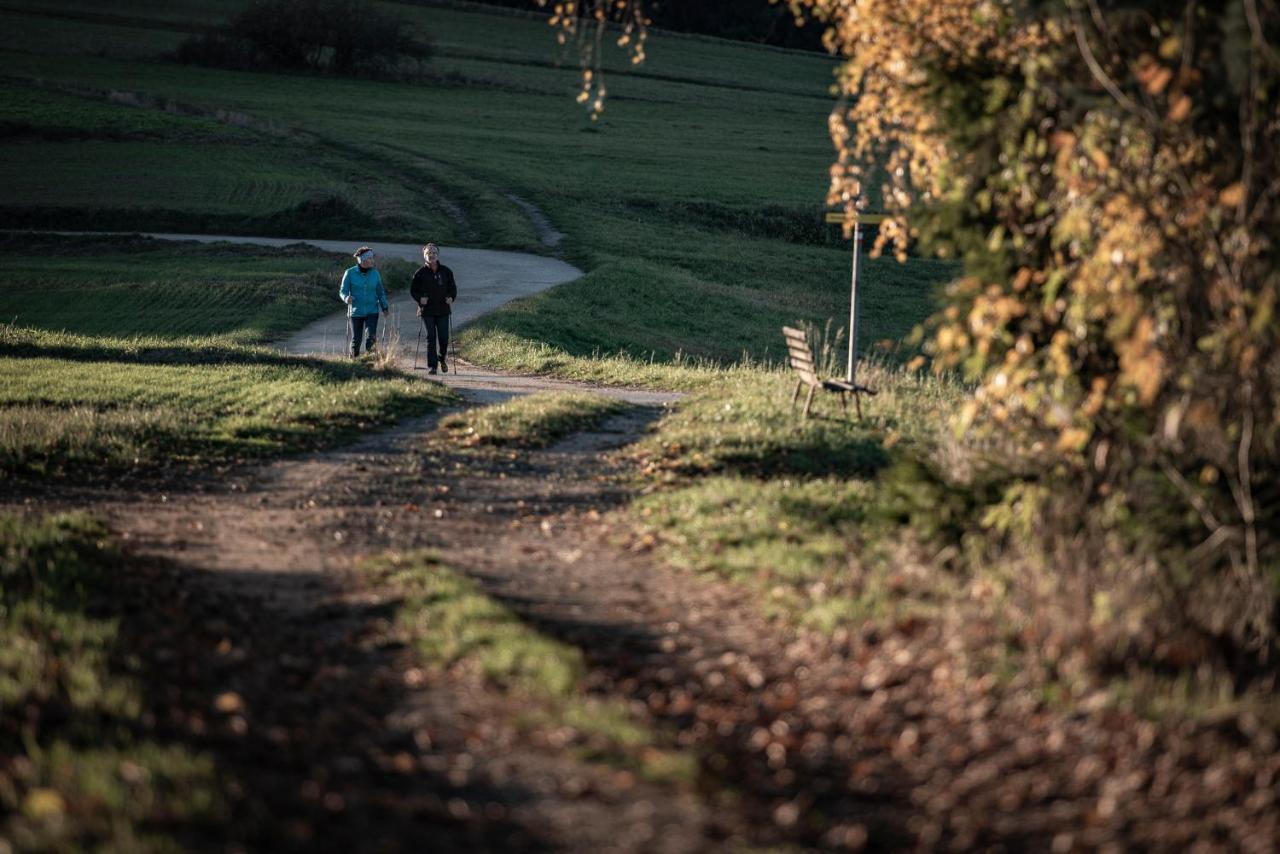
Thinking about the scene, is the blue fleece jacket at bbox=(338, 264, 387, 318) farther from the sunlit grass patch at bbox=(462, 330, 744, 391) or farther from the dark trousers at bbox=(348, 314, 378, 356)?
the sunlit grass patch at bbox=(462, 330, 744, 391)

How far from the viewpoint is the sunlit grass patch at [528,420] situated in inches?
580

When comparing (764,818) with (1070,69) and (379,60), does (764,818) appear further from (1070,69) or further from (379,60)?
(379,60)

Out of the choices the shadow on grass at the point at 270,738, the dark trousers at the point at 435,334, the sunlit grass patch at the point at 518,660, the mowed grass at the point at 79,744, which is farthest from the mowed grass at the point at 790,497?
the dark trousers at the point at 435,334

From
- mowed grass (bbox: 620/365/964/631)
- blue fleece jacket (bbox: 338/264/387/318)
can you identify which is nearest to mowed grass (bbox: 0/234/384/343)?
blue fleece jacket (bbox: 338/264/387/318)

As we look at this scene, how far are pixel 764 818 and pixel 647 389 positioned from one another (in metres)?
14.9

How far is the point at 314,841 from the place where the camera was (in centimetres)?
496

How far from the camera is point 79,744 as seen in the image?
5680 millimetres

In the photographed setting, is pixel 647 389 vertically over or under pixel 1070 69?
under

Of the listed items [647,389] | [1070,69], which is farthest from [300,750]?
[647,389]

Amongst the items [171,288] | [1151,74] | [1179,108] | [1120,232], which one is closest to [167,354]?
[171,288]

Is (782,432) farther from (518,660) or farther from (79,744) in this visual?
(79,744)

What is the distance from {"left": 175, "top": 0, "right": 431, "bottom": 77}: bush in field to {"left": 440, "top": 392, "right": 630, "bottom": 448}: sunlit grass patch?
69.5 meters

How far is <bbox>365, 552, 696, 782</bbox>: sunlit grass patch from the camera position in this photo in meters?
5.81

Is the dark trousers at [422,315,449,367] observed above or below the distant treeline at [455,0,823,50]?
below
